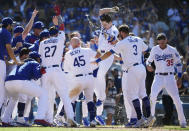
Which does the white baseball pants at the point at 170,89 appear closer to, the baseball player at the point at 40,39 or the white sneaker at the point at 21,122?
the baseball player at the point at 40,39

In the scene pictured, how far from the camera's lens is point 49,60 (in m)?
13.0

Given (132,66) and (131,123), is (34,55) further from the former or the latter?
(131,123)

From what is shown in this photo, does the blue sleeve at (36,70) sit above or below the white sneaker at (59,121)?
above

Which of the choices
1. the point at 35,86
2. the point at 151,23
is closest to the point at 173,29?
the point at 151,23

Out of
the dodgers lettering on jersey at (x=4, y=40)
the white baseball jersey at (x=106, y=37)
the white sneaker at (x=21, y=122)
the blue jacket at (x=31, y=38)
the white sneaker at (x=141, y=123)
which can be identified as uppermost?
the blue jacket at (x=31, y=38)

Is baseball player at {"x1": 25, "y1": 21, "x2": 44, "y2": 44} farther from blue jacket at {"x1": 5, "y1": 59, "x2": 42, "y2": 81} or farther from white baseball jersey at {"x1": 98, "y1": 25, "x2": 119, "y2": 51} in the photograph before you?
blue jacket at {"x1": 5, "y1": 59, "x2": 42, "y2": 81}

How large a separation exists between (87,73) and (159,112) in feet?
14.5

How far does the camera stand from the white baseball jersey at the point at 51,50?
13023 millimetres

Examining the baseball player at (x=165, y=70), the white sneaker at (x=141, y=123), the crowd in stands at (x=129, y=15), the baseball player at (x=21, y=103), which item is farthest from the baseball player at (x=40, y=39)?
the crowd in stands at (x=129, y=15)

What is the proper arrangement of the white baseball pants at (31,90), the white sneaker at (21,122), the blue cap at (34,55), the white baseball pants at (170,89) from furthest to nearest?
the white baseball pants at (170,89), the white sneaker at (21,122), the blue cap at (34,55), the white baseball pants at (31,90)

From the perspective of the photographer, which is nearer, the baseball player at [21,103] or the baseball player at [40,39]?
the baseball player at [21,103]

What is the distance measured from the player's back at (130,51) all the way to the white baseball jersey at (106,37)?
5.96ft

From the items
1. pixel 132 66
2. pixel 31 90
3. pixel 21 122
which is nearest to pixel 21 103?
pixel 21 122

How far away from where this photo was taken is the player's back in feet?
42.6
